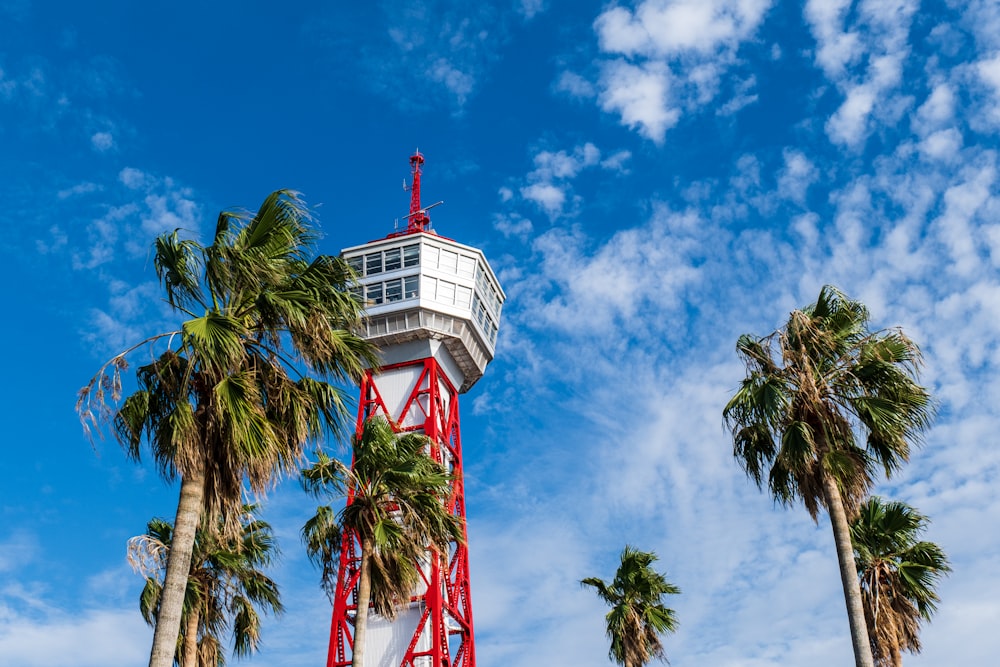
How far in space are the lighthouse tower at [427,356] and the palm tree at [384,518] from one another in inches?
980

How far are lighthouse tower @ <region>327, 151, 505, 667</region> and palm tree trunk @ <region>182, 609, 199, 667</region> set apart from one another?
80.6ft

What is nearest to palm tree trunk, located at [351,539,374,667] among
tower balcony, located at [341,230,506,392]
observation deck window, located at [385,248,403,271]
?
tower balcony, located at [341,230,506,392]

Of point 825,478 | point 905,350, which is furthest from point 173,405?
point 905,350

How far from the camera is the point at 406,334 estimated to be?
54.1m

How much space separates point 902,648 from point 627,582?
33.3 feet

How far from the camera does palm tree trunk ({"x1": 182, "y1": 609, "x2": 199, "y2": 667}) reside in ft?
76.2

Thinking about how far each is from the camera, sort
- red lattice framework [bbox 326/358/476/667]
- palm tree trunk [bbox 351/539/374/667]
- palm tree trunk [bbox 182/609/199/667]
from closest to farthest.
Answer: palm tree trunk [bbox 351/539/374/667] → palm tree trunk [bbox 182/609/199/667] → red lattice framework [bbox 326/358/476/667]

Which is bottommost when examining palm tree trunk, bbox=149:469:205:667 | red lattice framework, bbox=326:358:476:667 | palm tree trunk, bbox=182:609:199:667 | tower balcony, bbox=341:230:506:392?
palm tree trunk, bbox=149:469:205:667

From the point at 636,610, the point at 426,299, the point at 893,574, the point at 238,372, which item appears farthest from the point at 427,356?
the point at 238,372

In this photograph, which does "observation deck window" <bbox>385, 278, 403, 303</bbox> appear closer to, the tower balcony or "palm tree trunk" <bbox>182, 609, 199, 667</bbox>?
the tower balcony

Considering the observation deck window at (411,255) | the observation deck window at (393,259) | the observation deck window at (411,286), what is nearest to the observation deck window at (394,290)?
the observation deck window at (411,286)

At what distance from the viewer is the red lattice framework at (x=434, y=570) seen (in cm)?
4788

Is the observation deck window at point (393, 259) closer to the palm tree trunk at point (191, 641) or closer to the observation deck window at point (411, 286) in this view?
the observation deck window at point (411, 286)

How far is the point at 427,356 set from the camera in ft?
179
